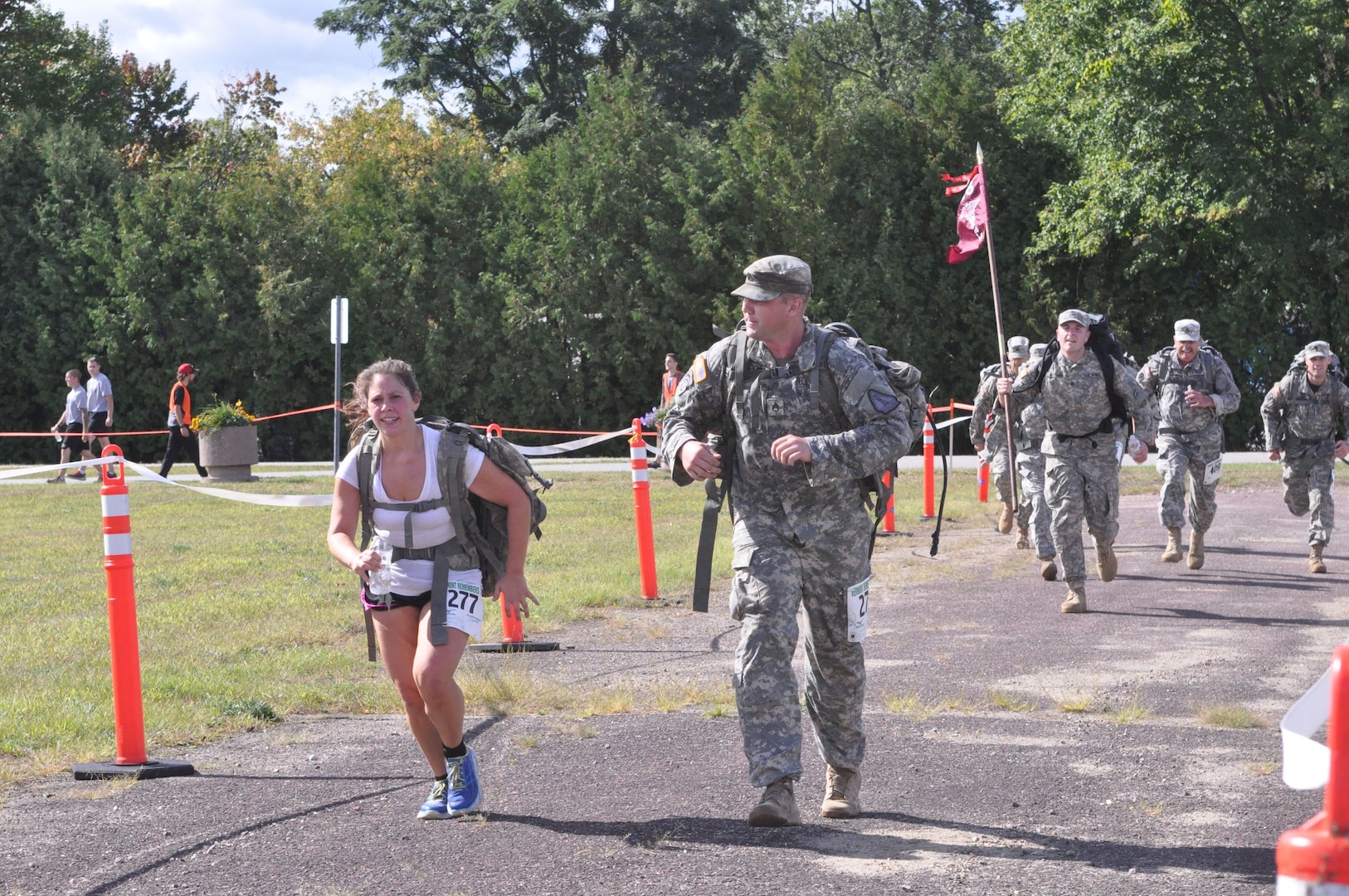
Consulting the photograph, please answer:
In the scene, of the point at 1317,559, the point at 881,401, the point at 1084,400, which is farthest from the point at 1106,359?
the point at 881,401

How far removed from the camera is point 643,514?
452 inches

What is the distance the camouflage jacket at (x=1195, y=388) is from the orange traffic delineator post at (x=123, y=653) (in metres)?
9.13

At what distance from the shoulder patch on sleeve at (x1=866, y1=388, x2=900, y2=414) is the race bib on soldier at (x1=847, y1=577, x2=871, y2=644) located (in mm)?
611

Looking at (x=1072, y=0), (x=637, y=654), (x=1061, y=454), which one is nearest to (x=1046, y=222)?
(x=1072, y=0)

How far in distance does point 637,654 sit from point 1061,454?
371 centimetres

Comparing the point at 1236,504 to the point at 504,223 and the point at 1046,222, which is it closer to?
the point at 1046,222

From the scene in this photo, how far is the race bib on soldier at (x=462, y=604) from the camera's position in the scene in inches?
217

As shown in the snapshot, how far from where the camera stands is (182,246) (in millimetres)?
33688

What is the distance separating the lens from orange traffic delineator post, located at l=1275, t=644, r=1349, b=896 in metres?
2.07

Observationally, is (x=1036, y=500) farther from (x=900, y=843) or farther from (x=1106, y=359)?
(x=900, y=843)

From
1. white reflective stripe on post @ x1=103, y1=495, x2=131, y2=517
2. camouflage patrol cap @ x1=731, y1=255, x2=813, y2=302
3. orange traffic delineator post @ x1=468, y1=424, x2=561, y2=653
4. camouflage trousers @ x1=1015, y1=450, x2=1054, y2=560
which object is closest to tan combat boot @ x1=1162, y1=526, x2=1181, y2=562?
camouflage trousers @ x1=1015, y1=450, x2=1054, y2=560

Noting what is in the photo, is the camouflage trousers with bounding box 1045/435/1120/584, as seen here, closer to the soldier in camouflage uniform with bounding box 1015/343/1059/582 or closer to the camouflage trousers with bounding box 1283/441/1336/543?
the soldier in camouflage uniform with bounding box 1015/343/1059/582

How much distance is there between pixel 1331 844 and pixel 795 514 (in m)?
3.55

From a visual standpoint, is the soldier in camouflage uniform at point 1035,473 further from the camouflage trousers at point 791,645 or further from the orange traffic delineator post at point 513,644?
the camouflage trousers at point 791,645
